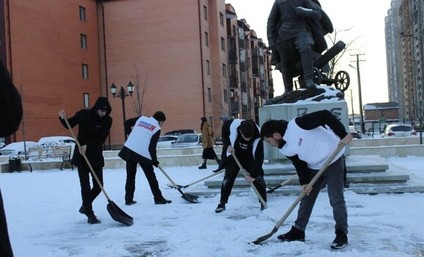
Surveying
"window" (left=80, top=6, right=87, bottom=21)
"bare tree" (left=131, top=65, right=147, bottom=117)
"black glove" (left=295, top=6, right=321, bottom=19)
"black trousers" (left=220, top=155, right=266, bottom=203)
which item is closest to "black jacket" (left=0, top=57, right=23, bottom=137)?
"black trousers" (left=220, top=155, right=266, bottom=203)

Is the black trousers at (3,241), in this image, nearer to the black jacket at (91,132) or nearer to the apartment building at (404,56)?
the black jacket at (91,132)

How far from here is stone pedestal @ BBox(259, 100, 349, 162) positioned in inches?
383

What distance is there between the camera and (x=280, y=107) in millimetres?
10039

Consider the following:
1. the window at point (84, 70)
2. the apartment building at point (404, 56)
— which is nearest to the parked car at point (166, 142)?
the window at point (84, 70)

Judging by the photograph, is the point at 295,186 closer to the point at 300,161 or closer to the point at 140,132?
the point at 140,132

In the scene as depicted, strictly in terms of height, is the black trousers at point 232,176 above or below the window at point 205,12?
below

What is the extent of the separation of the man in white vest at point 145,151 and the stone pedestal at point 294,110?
256cm

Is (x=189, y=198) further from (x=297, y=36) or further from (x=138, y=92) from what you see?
(x=138, y=92)

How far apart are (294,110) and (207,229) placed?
4.40 meters

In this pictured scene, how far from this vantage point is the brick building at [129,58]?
36750mm

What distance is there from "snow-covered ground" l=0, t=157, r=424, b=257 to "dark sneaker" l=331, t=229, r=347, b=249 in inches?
2.3

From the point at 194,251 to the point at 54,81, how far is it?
35132 millimetres

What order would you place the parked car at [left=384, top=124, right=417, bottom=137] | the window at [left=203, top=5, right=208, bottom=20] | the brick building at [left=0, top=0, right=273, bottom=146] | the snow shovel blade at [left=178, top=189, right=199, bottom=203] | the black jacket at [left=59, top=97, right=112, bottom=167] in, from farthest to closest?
the window at [left=203, top=5, right=208, bottom=20] < the brick building at [left=0, top=0, right=273, bottom=146] < the parked car at [left=384, top=124, right=417, bottom=137] < the snow shovel blade at [left=178, top=189, right=199, bottom=203] < the black jacket at [left=59, top=97, right=112, bottom=167]

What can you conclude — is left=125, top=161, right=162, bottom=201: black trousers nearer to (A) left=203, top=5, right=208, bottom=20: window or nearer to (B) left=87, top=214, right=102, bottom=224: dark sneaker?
(B) left=87, top=214, right=102, bottom=224: dark sneaker
